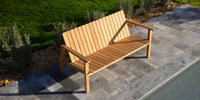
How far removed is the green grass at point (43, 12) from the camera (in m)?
7.94

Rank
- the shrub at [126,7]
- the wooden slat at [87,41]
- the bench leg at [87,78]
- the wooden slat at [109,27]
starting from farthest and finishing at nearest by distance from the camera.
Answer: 1. the shrub at [126,7]
2. the wooden slat at [109,27]
3. the wooden slat at [87,41]
4. the bench leg at [87,78]

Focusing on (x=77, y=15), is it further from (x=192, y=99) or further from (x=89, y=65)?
(x=192, y=99)

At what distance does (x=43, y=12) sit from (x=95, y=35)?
3599 mm

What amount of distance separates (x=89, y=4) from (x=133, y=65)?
3.98m

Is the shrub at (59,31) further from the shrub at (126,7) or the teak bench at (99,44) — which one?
the shrub at (126,7)

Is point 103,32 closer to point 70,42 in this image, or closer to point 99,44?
point 99,44

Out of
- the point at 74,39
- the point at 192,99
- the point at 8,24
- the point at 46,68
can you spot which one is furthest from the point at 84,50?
the point at 8,24

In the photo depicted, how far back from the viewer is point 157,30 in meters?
7.89

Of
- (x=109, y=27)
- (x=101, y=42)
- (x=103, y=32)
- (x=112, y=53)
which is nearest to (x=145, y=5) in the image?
(x=109, y=27)

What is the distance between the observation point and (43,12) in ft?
29.0

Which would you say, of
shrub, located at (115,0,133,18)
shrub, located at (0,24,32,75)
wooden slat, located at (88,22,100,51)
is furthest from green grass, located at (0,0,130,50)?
wooden slat, located at (88,22,100,51)

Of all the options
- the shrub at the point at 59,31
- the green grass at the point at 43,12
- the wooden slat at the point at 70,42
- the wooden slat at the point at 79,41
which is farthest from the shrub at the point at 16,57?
the green grass at the point at 43,12

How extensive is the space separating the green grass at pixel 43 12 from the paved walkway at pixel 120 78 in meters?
1.93

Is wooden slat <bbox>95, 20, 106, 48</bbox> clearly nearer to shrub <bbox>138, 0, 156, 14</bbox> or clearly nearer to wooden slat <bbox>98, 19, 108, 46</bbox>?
wooden slat <bbox>98, 19, 108, 46</bbox>
